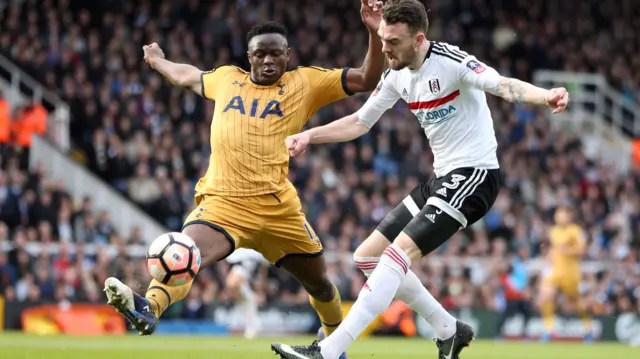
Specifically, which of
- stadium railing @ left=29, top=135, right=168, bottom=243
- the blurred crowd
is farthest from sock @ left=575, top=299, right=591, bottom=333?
stadium railing @ left=29, top=135, right=168, bottom=243

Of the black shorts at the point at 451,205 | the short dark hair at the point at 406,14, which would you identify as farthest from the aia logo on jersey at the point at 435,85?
the black shorts at the point at 451,205

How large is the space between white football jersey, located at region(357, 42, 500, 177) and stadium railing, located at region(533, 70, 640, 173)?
20652 mm

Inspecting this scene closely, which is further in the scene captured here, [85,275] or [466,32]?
[466,32]

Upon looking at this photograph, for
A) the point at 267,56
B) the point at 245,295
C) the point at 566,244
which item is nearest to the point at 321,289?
the point at 267,56

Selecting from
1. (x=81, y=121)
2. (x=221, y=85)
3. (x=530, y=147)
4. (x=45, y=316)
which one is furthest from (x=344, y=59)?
(x=221, y=85)

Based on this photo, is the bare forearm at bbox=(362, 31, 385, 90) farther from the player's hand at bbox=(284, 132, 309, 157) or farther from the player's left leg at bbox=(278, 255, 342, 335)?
the player's left leg at bbox=(278, 255, 342, 335)

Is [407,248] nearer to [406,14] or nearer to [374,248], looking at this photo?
[374,248]

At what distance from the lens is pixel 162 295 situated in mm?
8375

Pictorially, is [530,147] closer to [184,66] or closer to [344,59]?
[344,59]

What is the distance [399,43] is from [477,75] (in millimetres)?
606

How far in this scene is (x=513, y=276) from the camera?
21.3 metres

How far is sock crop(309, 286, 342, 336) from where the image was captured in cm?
935

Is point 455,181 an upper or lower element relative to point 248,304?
upper

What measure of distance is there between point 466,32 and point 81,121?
491 inches
